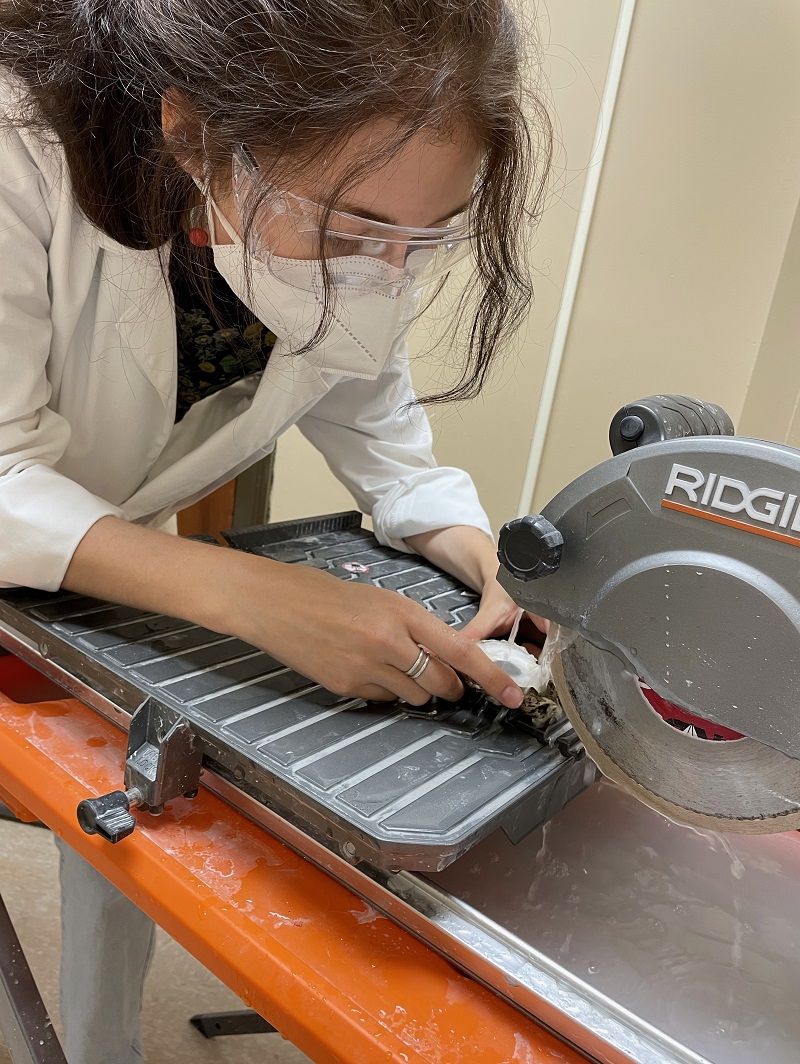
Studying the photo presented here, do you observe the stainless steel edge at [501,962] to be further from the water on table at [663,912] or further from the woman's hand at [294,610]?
the woman's hand at [294,610]

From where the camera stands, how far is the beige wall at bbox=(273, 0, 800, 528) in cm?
145

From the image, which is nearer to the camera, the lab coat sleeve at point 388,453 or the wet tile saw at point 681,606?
the wet tile saw at point 681,606

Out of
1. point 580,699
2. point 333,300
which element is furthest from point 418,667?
point 333,300

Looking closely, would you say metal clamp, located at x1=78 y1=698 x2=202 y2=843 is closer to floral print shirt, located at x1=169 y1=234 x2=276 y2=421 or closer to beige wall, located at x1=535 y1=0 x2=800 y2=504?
floral print shirt, located at x1=169 y1=234 x2=276 y2=421

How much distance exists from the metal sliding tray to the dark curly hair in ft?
1.44

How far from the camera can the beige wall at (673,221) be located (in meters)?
1.45

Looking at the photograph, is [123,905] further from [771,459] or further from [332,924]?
[771,459]

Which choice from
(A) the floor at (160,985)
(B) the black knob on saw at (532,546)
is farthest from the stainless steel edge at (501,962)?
(A) the floor at (160,985)

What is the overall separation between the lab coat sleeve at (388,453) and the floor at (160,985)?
1.00m

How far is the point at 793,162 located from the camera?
4.68ft

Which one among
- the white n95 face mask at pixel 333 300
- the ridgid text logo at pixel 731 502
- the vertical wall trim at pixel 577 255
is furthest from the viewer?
the vertical wall trim at pixel 577 255

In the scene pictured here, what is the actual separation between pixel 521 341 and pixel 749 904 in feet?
4.29

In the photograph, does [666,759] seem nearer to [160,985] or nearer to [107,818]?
[107,818]


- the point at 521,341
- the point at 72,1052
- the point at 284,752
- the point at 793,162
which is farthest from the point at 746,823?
the point at 521,341
